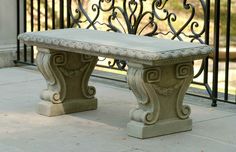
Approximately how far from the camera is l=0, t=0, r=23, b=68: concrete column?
33.1ft

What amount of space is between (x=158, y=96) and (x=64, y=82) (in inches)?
47.7

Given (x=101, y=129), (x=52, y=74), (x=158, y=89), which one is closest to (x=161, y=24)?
(x=52, y=74)

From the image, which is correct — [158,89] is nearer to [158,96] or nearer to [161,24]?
[158,96]

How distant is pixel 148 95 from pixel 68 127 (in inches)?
37.7

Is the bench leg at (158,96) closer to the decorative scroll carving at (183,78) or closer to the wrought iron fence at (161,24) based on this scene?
the decorative scroll carving at (183,78)

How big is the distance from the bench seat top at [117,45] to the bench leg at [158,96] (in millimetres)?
146

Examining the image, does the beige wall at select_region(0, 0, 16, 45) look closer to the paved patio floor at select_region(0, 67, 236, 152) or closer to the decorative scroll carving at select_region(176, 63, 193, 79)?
the paved patio floor at select_region(0, 67, 236, 152)

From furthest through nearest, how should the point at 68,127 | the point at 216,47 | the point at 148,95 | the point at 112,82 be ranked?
the point at 112,82, the point at 216,47, the point at 68,127, the point at 148,95

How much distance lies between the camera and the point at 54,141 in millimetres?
6320

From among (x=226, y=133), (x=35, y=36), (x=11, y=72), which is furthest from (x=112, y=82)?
(x=226, y=133)

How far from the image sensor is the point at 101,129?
22.2ft

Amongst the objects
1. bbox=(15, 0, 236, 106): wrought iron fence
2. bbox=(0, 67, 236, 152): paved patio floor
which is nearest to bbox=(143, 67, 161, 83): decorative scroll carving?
bbox=(0, 67, 236, 152): paved patio floor

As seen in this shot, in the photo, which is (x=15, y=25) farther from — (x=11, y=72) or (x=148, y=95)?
(x=148, y=95)

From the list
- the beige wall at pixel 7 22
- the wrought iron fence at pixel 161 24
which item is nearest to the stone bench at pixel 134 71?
the wrought iron fence at pixel 161 24
